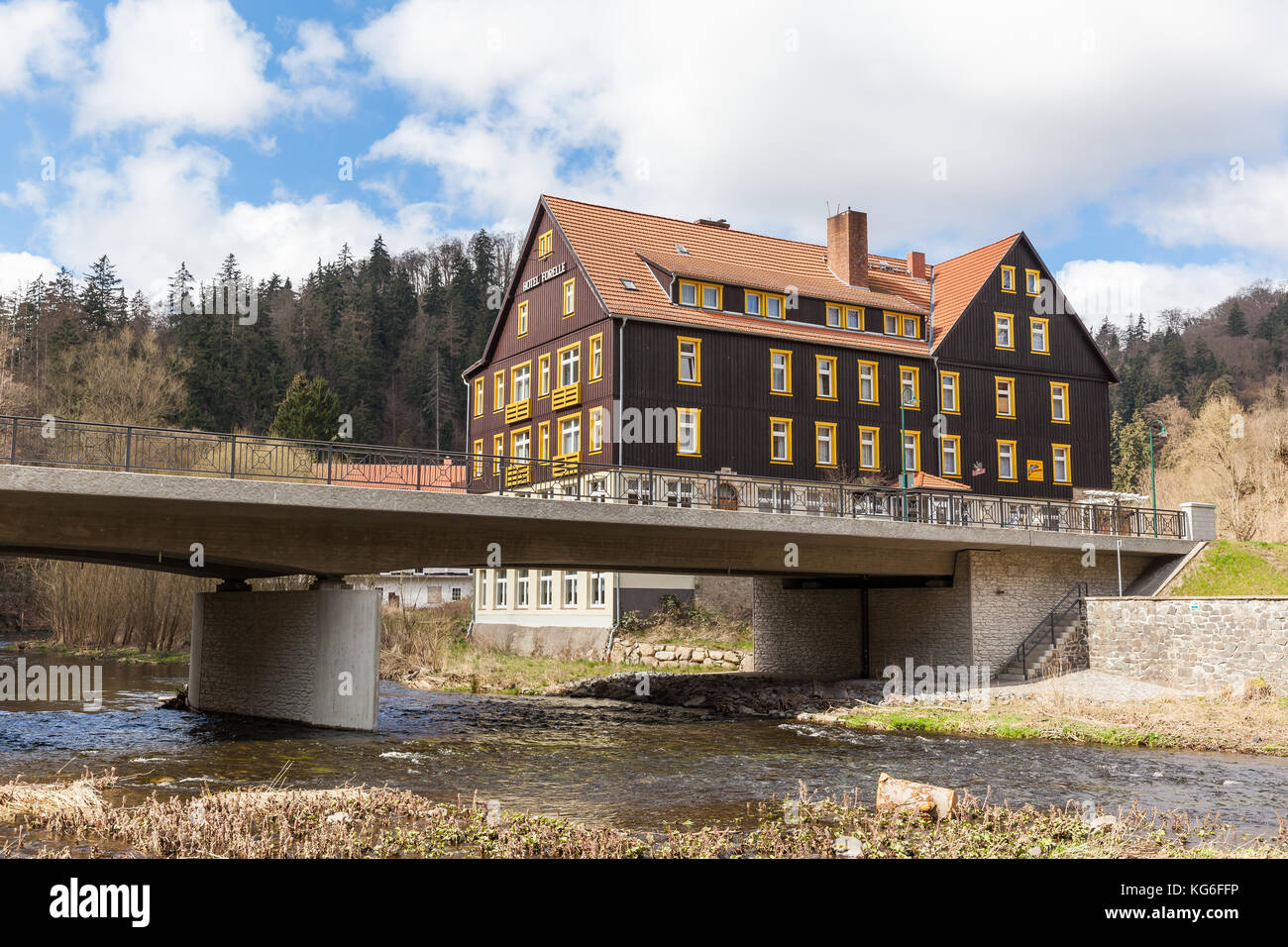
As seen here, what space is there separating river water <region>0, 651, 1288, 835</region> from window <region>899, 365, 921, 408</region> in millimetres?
21614

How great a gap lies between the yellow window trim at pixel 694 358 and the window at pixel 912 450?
983cm

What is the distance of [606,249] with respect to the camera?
146 feet

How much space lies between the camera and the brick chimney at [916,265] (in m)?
53.7

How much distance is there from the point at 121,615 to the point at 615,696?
2303 centimetres

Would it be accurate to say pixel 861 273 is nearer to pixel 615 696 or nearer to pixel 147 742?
pixel 615 696

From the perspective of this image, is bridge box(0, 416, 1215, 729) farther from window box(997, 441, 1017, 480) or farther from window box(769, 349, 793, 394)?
window box(997, 441, 1017, 480)

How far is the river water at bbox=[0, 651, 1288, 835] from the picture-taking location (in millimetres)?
15875

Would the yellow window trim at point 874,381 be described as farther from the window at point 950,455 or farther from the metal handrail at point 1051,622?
the metal handrail at point 1051,622

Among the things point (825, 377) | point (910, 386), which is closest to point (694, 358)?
point (825, 377)

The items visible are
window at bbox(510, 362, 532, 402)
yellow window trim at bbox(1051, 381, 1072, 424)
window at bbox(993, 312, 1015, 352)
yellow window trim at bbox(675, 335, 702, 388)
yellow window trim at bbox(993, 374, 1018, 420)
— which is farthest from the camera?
yellow window trim at bbox(1051, 381, 1072, 424)

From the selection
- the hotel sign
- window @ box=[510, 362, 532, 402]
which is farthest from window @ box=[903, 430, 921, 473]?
window @ box=[510, 362, 532, 402]

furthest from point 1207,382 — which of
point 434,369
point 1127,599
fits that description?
point 1127,599

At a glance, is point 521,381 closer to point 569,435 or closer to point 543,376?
point 543,376

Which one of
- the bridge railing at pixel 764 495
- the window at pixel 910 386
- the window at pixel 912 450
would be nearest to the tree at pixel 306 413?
the bridge railing at pixel 764 495
